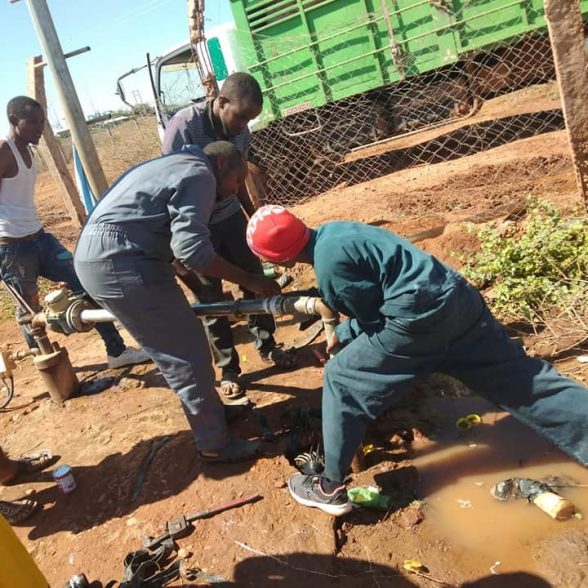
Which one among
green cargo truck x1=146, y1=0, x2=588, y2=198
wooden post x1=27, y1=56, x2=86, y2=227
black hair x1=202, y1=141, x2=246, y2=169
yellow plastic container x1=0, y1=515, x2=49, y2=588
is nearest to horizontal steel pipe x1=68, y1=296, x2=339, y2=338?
black hair x1=202, y1=141, x2=246, y2=169

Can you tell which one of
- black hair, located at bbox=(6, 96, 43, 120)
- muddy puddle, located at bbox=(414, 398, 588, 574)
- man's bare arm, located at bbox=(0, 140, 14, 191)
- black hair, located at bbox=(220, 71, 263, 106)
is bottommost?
muddy puddle, located at bbox=(414, 398, 588, 574)

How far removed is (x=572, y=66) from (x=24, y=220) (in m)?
4.01

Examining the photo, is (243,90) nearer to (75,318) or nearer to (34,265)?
(75,318)

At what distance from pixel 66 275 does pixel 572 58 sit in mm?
3957

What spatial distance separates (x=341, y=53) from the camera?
784 cm

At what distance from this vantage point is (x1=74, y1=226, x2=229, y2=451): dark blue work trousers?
2576mm

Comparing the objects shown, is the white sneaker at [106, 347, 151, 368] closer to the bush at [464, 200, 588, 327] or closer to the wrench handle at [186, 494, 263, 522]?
the wrench handle at [186, 494, 263, 522]

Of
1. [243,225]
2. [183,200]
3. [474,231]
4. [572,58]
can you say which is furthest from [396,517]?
[572,58]

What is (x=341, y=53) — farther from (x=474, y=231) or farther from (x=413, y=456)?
(x=413, y=456)

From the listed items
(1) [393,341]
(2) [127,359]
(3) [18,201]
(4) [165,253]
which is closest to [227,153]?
(4) [165,253]

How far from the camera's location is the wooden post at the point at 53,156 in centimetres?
543

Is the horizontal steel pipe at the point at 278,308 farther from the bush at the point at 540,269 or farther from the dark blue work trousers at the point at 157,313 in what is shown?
the bush at the point at 540,269

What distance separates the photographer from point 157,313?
2693 millimetres

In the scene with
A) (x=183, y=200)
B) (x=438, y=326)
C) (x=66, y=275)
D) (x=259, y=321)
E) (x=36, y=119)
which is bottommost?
(x=259, y=321)
